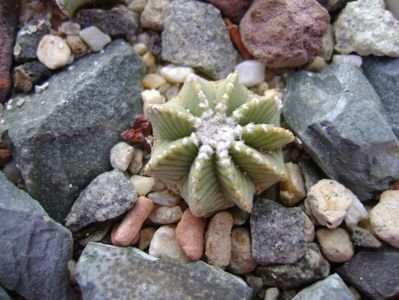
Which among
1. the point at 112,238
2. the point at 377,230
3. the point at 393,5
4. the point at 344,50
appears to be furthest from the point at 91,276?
the point at 393,5

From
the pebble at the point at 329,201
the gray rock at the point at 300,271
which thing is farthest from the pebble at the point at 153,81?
the gray rock at the point at 300,271

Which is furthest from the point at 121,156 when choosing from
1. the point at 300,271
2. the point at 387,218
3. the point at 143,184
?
the point at 387,218

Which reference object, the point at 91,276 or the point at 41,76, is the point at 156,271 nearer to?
the point at 91,276

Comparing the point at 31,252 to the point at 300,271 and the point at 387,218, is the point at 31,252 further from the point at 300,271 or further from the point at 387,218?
the point at 387,218

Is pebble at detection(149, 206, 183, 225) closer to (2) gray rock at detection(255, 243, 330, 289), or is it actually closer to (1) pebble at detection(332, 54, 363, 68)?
(2) gray rock at detection(255, 243, 330, 289)

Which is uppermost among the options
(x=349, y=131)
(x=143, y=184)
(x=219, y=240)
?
(x=349, y=131)

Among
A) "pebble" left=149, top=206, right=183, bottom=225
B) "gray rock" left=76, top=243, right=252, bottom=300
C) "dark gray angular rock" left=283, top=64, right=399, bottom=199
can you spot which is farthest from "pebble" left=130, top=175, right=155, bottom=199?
"dark gray angular rock" left=283, top=64, right=399, bottom=199

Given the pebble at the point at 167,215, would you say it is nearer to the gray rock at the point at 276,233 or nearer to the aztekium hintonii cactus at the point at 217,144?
the aztekium hintonii cactus at the point at 217,144

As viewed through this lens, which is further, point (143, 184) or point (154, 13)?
point (154, 13)
